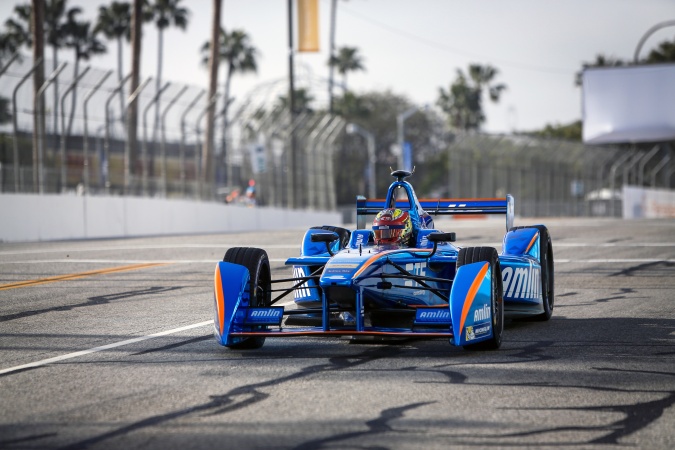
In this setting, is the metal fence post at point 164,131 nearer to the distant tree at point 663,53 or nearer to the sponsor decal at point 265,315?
the sponsor decal at point 265,315

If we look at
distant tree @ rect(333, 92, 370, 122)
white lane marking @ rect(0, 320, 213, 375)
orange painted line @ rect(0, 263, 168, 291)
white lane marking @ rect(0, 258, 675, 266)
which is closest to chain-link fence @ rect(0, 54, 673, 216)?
white lane marking @ rect(0, 258, 675, 266)

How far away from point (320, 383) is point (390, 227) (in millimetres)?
2890

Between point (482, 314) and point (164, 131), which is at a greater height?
point (164, 131)

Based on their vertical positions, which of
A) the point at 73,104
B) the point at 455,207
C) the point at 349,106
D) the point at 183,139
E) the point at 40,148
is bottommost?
the point at 455,207

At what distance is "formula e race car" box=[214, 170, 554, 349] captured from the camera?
8375 mm

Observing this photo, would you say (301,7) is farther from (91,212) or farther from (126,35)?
(126,35)

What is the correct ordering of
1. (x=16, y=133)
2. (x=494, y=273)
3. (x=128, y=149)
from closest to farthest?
(x=494, y=273) < (x=16, y=133) < (x=128, y=149)

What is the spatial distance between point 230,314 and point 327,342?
101 centimetres

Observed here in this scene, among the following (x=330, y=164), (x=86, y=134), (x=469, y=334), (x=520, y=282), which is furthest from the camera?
(x=330, y=164)

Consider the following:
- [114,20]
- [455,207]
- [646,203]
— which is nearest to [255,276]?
[455,207]

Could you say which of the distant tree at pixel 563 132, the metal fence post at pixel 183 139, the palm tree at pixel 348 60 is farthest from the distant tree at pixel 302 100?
the metal fence post at pixel 183 139

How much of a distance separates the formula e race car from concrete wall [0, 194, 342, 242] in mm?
17621

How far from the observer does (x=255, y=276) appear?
905 centimetres

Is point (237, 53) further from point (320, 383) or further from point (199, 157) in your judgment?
point (320, 383)
